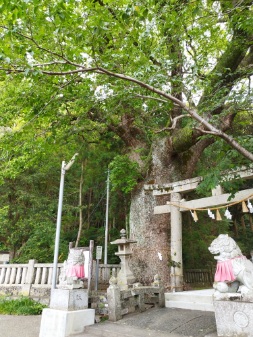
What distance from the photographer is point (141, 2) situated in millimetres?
4578

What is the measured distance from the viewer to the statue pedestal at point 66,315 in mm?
4895

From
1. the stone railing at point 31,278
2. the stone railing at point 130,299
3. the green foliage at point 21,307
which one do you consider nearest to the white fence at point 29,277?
the stone railing at point 31,278

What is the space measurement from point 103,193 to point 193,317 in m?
9.61

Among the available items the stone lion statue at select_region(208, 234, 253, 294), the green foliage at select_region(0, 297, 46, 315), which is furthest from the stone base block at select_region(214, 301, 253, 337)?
the green foliage at select_region(0, 297, 46, 315)

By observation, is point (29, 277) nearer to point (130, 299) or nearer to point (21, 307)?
point (21, 307)

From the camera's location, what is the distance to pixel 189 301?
6.40 m

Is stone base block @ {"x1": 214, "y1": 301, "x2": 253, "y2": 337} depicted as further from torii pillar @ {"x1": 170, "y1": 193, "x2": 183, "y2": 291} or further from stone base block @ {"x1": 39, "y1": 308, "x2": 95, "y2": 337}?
torii pillar @ {"x1": 170, "y1": 193, "x2": 183, "y2": 291}

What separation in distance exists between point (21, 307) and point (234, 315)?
19.8 feet

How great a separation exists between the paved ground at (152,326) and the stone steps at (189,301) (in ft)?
1.00

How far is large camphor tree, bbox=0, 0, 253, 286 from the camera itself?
464 cm

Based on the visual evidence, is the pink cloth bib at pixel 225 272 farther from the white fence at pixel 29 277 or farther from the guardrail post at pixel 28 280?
the guardrail post at pixel 28 280

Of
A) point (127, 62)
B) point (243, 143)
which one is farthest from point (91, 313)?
point (127, 62)


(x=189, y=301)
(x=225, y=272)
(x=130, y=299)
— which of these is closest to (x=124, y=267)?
(x=130, y=299)

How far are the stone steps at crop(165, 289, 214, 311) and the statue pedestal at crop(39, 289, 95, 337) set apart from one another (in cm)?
215
